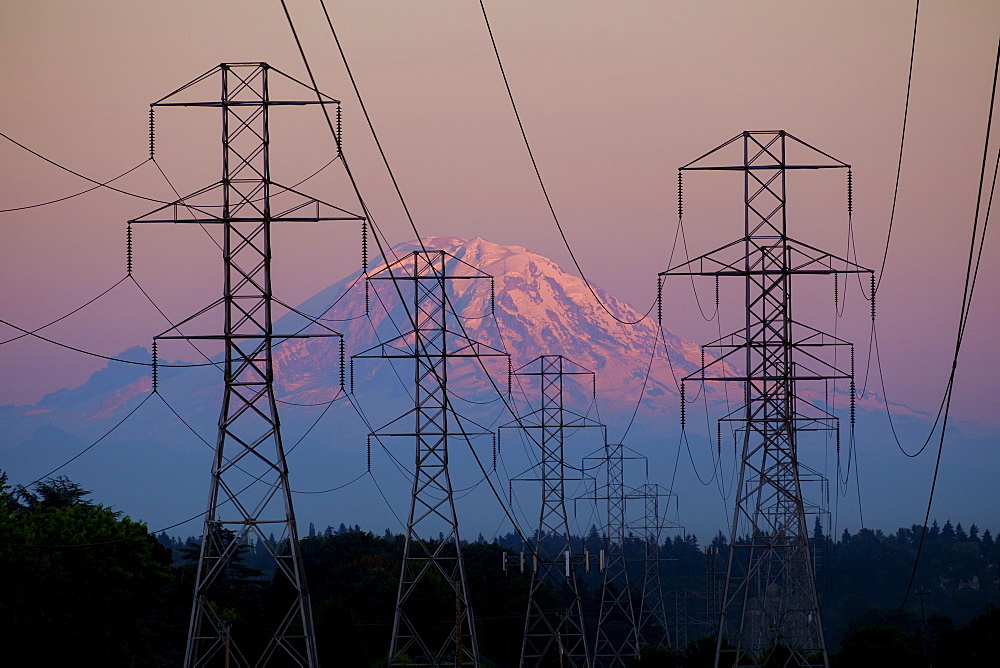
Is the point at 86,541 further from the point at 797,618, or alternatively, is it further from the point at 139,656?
the point at 797,618

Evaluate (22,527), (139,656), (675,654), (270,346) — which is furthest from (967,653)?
(270,346)

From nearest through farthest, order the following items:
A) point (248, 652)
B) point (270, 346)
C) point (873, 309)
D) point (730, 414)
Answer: point (270, 346) → point (873, 309) → point (730, 414) → point (248, 652)

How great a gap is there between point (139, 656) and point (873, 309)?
48.4m

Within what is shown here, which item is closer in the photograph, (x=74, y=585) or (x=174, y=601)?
(x=74, y=585)

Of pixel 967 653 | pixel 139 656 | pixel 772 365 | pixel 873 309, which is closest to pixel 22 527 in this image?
pixel 139 656

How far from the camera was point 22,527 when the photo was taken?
63.0 meters

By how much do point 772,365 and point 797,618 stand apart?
4323cm

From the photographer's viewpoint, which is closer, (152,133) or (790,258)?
(152,133)

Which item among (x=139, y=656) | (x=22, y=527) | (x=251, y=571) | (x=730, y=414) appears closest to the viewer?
(x=730, y=414)

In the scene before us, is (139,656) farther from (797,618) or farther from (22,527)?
(797,618)

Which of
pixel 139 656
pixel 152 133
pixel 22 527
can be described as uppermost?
Answer: pixel 152 133

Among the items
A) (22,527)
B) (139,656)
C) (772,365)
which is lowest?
(139,656)

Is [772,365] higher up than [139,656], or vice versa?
[772,365]

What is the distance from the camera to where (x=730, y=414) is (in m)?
54.8
